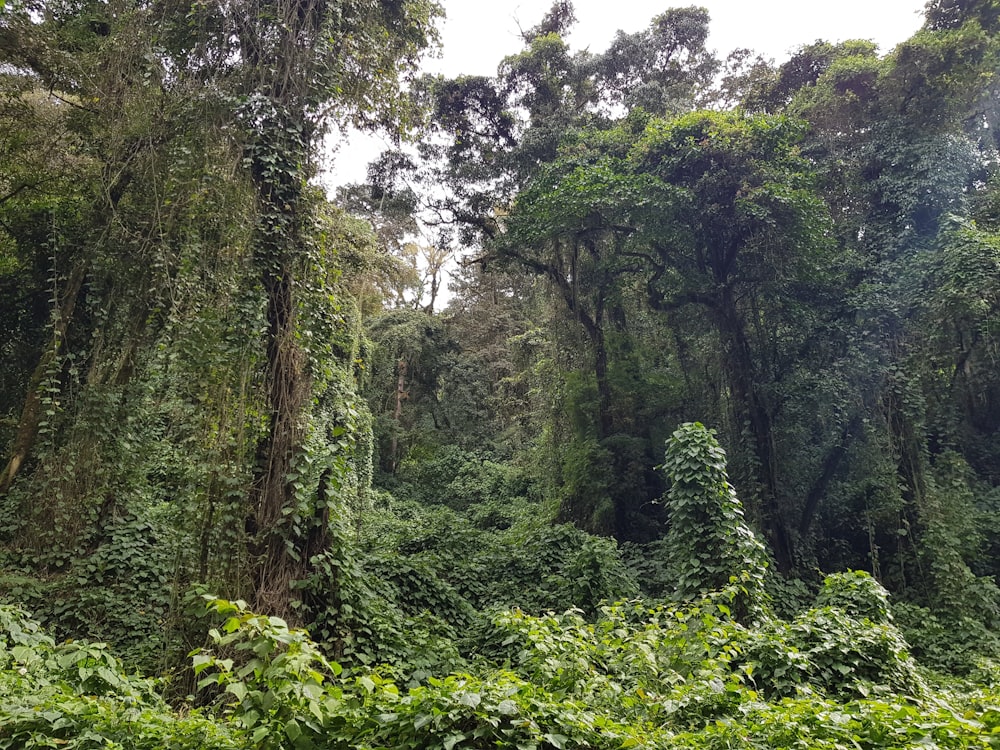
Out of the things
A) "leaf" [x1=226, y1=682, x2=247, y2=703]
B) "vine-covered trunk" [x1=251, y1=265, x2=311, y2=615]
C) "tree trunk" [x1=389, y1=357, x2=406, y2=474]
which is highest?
"tree trunk" [x1=389, y1=357, x2=406, y2=474]

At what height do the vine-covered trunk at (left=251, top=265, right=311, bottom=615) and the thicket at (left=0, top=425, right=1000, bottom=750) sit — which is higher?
the vine-covered trunk at (left=251, top=265, right=311, bottom=615)

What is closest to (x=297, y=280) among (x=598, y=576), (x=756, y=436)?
(x=598, y=576)

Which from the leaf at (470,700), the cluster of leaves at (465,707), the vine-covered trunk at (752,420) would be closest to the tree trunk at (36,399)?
the cluster of leaves at (465,707)

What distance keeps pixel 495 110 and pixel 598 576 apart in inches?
446

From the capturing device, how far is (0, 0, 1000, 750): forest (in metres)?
3.33

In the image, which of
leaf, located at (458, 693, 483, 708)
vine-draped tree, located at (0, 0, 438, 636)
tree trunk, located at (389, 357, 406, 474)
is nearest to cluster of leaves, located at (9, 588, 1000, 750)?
leaf, located at (458, 693, 483, 708)

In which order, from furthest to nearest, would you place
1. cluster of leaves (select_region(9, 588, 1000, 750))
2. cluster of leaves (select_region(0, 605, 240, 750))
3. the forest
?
the forest, cluster of leaves (select_region(0, 605, 240, 750)), cluster of leaves (select_region(9, 588, 1000, 750))

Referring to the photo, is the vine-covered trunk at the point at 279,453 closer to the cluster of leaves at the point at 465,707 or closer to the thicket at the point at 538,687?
the thicket at the point at 538,687

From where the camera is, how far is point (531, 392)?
1379 centimetres

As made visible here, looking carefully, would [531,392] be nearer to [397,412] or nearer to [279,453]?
[397,412]

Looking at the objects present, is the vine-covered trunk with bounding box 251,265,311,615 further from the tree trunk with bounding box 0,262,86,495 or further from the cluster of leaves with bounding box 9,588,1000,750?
the tree trunk with bounding box 0,262,86,495

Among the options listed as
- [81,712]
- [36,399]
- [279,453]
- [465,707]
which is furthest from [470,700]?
[36,399]

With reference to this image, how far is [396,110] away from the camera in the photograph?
7.67 meters

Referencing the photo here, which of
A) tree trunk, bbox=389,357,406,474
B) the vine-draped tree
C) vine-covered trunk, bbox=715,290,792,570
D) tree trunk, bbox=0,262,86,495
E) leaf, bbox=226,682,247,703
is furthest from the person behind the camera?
tree trunk, bbox=389,357,406,474
